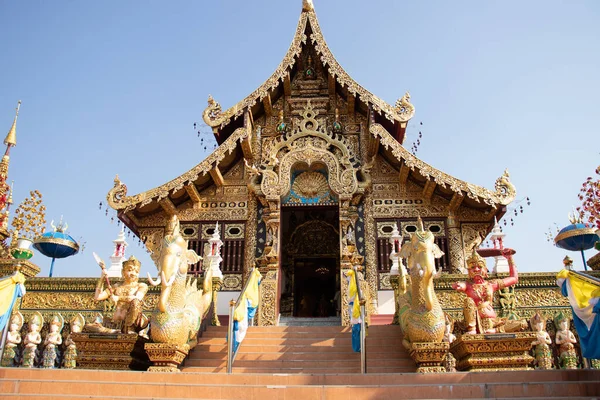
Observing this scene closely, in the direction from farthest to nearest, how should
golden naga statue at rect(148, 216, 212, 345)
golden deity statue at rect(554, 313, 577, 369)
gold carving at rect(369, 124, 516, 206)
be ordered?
gold carving at rect(369, 124, 516, 206)
golden deity statue at rect(554, 313, 577, 369)
golden naga statue at rect(148, 216, 212, 345)

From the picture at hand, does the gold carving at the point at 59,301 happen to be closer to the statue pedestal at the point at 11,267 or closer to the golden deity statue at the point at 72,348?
the golden deity statue at the point at 72,348

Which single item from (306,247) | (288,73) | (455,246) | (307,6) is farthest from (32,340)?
(307,6)

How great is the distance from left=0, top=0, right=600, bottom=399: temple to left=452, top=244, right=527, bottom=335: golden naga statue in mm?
26

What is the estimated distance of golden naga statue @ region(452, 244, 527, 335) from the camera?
258 inches

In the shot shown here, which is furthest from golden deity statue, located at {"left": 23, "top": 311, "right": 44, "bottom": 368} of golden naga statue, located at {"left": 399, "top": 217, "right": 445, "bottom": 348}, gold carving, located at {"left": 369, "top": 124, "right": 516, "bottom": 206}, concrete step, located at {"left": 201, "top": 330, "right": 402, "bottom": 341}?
gold carving, located at {"left": 369, "top": 124, "right": 516, "bottom": 206}

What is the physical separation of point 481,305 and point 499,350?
2.29 ft

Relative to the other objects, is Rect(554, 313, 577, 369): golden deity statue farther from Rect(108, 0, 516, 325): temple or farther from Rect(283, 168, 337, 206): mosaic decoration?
Rect(283, 168, 337, 206): mosaic decoration

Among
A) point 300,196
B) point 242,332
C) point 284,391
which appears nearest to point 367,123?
point 300,196

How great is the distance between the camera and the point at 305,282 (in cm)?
1550

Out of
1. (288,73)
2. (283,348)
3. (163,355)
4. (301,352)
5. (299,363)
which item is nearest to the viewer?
(163,355)

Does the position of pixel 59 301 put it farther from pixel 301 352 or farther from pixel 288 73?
pixel 288 73

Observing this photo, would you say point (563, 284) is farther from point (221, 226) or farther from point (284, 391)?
point (221, 226)

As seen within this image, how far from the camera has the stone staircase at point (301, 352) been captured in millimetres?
6852

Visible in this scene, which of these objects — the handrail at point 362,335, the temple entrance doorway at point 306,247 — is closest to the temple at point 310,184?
the temple entrance doorway at point 306,247
